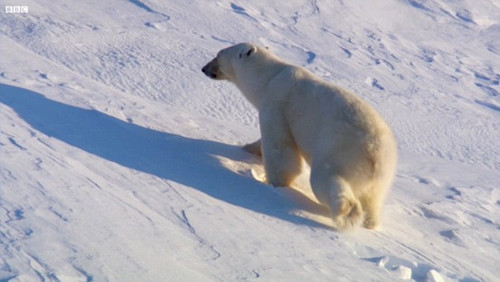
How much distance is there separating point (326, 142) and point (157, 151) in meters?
1.21

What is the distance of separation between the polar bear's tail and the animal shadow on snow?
148mm

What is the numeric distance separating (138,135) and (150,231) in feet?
6.37

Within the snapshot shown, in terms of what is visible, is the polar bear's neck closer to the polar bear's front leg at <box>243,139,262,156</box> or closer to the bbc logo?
the polar bear's front leg at <box>243,139,262,156</box>

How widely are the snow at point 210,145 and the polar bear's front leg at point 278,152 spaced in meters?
0.14

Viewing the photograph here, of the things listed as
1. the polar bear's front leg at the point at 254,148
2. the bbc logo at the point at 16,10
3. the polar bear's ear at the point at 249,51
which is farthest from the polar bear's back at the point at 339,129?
the bbc logo at the point at 16,10

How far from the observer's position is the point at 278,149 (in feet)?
18.0

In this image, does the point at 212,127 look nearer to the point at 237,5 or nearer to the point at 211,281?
the point at 211,281

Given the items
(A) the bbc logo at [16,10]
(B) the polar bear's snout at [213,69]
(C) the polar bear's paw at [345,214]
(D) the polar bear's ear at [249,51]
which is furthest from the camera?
(A) the bbc logo at [16,10]

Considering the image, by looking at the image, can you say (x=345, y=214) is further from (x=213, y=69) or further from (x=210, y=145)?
(x=213, y=69)

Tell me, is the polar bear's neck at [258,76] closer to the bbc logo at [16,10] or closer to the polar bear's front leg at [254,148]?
the polar bear's front leg at [254,148]

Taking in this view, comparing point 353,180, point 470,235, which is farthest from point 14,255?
point 470,235

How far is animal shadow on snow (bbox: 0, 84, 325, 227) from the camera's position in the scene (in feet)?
16.0

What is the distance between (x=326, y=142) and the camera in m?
5.07

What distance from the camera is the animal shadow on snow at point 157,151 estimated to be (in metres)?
4.89
